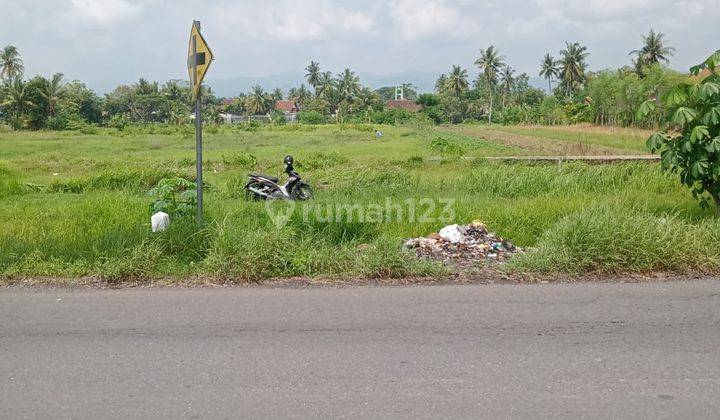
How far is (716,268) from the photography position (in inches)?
224

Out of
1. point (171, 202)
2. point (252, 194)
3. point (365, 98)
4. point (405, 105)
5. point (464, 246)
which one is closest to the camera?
point (464, 246)

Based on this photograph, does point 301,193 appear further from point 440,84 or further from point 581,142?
point 440,84

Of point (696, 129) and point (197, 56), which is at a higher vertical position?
point (197, 56)

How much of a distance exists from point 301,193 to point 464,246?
18.1ft

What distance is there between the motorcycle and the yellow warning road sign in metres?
5.10

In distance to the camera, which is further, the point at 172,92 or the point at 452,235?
the point at 172,92

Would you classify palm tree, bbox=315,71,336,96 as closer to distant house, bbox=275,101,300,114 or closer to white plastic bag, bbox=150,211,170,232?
distant house, bbox=275,101,300,114

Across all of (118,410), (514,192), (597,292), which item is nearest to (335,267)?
(597,292)

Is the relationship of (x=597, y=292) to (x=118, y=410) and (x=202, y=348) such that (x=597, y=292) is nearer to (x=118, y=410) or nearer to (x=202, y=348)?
(x=202, y=348)

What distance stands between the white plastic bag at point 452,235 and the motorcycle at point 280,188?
4.78 metres

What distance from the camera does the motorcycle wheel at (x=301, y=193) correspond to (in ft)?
37.3

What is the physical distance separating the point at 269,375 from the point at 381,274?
228cm

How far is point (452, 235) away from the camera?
22.6ft

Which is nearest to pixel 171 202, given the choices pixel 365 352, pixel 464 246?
pixel 464 246
